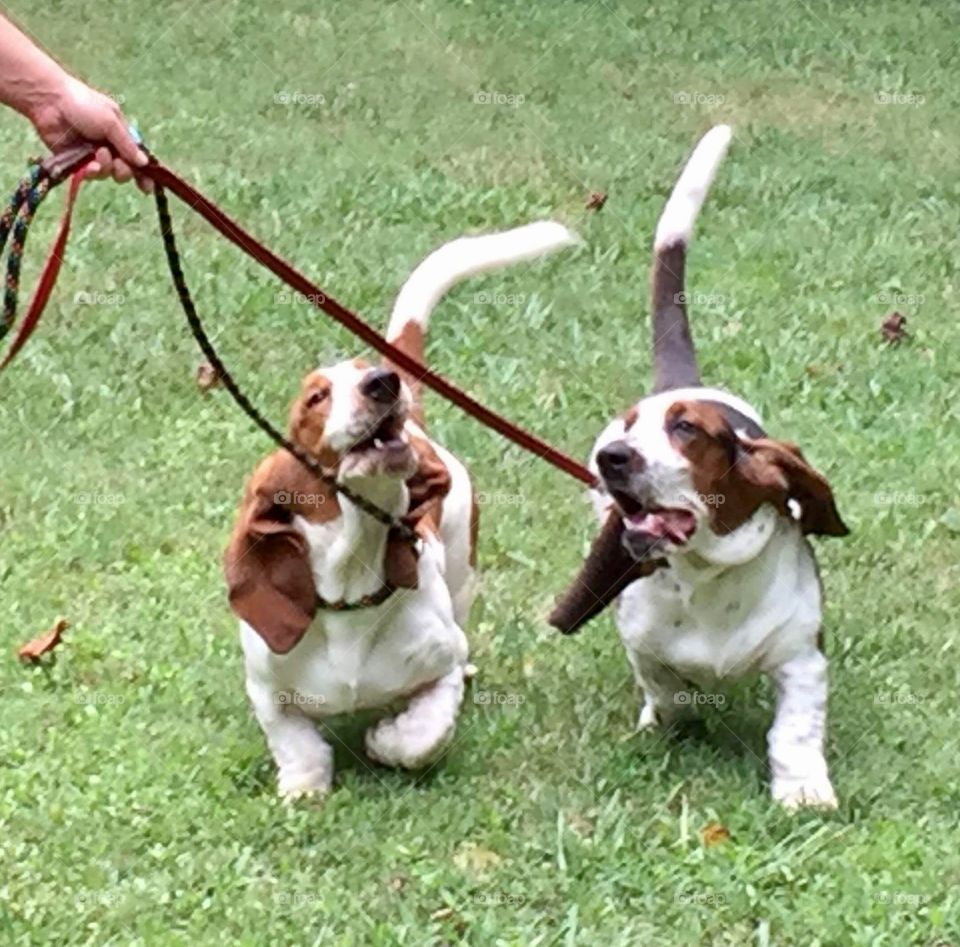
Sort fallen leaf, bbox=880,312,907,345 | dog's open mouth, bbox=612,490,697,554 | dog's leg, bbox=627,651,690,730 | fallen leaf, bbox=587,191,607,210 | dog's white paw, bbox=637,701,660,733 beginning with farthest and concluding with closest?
fallen leaf, bbox=587,191,607,210
fallen leaf, bbox=880,312,907,345
dog's white paw, bbox=637,701,660,733
dog's leg, bbox=627,651,690,730
dog's open mouth, bbox=612,490,697,554

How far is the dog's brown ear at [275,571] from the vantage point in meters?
3.76

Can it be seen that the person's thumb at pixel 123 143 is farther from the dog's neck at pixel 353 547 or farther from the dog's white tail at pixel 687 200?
the dog's white tail at pixel 687 200

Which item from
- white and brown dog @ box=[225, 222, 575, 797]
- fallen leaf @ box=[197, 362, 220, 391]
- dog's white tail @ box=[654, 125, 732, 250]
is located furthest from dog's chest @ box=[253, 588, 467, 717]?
fallen leaf @ box=[197, 362, 220, 391]

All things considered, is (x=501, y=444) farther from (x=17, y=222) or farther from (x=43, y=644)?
(x=17, y=222)

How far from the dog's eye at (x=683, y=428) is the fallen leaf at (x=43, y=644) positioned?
5.31 feet

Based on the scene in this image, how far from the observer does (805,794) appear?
3828 millimetres

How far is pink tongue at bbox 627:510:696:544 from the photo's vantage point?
371cm

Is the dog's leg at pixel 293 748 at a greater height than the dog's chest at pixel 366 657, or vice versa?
the dog's chest at pixel 366 657

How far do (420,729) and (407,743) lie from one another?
0.12 ft

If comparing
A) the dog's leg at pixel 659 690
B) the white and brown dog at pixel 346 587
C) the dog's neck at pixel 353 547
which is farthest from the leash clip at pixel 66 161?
the dog's leg at pixel 659 690

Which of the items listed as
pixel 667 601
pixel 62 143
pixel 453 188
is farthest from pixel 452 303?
pixel 62 143

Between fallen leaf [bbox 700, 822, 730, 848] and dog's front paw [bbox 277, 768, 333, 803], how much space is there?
71 cm

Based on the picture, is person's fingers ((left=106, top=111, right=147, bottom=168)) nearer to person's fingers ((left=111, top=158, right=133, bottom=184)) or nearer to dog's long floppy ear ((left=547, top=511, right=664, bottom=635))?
person's fingers ((left=111, top=158, right=133, bottom=184))

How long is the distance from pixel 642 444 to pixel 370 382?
1.63 ft
